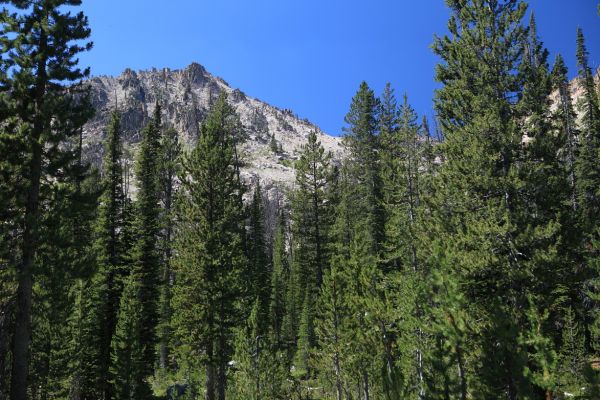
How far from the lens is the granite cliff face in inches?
5413

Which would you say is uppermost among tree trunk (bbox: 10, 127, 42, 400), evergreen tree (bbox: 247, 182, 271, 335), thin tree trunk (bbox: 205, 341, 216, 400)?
evergreen tree (bbox: 247, 182, 271, 335)

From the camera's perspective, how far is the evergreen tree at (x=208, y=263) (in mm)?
21359

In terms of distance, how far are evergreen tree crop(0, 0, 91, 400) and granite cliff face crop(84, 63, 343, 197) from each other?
111 metres

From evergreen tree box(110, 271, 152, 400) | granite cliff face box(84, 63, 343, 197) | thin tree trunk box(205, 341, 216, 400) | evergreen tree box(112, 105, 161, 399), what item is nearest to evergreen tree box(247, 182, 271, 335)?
evergreen tree box(112, 105, 161, 399)

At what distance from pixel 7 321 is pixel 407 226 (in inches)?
646

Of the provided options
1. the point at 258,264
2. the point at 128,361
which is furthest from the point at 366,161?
the point at 128,361

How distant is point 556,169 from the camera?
13.7 m

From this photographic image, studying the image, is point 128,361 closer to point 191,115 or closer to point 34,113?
point 34,113

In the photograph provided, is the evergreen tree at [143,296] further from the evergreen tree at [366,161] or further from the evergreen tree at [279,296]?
the evergreen tree at [279,296]

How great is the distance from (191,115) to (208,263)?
13614 centimetres

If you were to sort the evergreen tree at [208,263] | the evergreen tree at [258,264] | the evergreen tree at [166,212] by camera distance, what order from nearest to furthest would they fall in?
1. the evergreen tree at [208,263]
2. the evergreen tree at [166,212]
3. the evergreen tree at [258,264]

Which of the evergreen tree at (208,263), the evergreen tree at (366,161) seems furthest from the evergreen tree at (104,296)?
the evergreen tree at (366,161)

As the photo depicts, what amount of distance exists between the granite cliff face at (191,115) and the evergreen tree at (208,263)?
102371 mm

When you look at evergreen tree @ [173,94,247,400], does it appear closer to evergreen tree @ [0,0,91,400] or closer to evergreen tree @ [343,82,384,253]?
evergreen tree @ [0,0,91,400]
